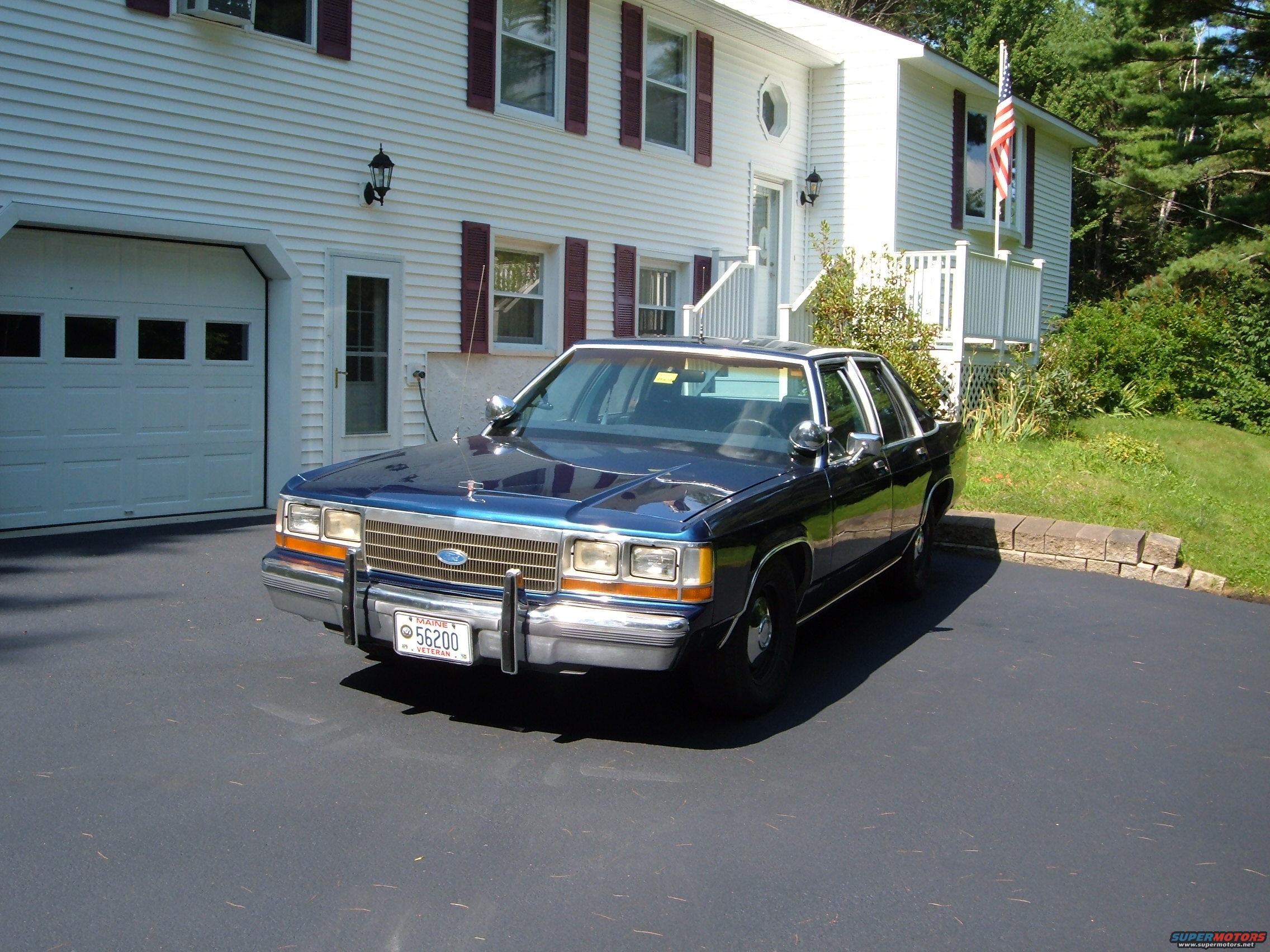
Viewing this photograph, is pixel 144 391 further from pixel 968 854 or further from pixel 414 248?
pixel 968 854

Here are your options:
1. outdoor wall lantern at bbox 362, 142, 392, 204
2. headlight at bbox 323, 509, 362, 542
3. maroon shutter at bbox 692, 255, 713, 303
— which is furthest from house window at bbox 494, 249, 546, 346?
headlight at bbox 323, 509, 362, 542

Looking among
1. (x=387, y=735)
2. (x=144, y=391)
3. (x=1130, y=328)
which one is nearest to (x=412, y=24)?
(x=144, y=391)

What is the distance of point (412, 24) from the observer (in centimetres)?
1225

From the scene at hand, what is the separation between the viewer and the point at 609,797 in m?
4.40

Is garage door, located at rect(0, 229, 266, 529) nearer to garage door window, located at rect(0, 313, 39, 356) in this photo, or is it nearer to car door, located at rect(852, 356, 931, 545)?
garage door window, located at rect(0, 313, 39, 356)

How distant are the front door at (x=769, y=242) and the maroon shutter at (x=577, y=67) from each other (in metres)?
4.01

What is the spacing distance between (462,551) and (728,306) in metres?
11.4

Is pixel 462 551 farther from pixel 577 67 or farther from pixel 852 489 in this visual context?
pixel 577 67

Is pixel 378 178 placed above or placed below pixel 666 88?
below

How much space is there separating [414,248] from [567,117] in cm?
284

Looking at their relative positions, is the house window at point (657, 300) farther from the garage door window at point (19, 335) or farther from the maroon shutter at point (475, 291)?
the garage door window at point (19, 335)

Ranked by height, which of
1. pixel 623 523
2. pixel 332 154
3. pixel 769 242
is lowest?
pixel 623 523

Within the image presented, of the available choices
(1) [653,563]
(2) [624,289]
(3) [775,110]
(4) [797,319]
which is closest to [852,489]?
(1) [653,563]

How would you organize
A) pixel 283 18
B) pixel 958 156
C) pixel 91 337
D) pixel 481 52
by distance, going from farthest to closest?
pixel 958 156, pixel 481 52, pixel 283 18, pixel 91 337
